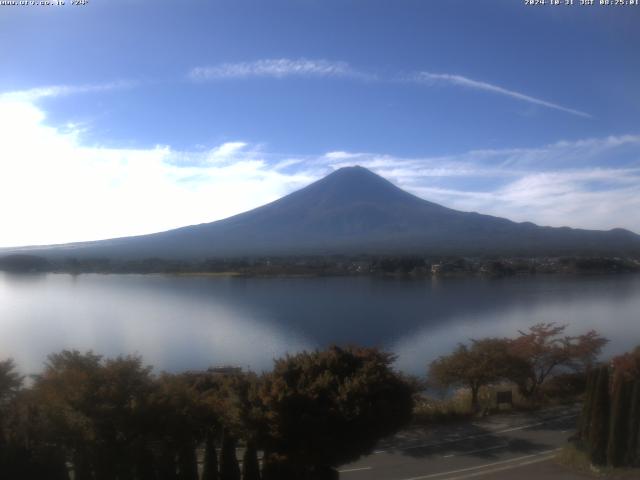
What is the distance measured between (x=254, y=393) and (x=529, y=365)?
22.9 ft

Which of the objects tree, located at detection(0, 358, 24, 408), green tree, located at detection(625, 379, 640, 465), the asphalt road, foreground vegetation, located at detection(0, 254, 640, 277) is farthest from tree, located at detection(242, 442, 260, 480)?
foreground vegetation, located at detection(0, 254, 640, 277)

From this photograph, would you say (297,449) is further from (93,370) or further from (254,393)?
(93,370)

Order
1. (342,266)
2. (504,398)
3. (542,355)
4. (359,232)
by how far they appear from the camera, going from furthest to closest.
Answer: (359,232) → (342,266) → (542,355) → (504,398)

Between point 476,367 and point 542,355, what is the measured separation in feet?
6.43

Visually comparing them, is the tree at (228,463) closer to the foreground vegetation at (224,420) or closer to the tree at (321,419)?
the foreground vegetation at (224,420)

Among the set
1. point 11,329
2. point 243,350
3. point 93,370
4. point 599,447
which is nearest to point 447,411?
point 599,447

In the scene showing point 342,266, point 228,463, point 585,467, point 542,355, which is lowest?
point 585,467

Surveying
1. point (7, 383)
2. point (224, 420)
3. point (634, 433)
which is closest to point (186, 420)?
point (224, 420)

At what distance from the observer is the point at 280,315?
24.8 meters

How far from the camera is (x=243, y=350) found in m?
17.6

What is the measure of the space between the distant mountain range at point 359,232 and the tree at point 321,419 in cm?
5274

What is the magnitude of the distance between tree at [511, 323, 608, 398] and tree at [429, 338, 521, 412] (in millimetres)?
325

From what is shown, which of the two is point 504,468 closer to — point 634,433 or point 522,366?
point 634,433

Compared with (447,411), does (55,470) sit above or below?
above
